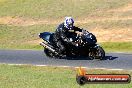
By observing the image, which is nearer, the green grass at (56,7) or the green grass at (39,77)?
the green grass at (39,77)

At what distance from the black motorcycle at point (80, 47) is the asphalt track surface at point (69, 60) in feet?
0.96

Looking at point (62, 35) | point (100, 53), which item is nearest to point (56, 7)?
point (62, 35)

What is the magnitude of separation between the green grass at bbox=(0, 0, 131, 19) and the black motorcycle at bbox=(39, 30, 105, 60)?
20.5 meters

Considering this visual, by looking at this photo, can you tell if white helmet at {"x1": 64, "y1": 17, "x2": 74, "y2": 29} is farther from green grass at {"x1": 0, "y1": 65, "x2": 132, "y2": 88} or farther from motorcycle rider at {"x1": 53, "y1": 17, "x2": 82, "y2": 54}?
green grass at {"x1": 0, "y1": 65, "x2": 132, "y2": 88}

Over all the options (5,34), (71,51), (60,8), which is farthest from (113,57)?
(60,8)

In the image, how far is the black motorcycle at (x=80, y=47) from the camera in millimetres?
20094

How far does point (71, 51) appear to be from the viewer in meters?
20.8

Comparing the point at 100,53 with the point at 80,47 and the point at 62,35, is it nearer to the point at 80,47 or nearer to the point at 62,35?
the point at 80,47

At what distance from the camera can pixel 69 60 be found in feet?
66.8

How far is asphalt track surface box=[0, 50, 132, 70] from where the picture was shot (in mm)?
18766

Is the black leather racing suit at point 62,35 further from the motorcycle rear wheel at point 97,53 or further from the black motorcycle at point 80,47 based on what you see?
the motorcycle rear wheel at point 97,53

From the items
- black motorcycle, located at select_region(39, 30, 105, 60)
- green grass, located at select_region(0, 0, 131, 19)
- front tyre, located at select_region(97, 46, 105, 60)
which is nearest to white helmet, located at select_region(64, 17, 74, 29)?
black motorcycle, located at select_region(39, 30, 105, 60)

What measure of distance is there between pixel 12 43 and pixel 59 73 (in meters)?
14.8

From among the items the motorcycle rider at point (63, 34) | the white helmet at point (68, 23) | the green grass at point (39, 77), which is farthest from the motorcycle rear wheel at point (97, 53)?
the green grass at point (39, 77)
